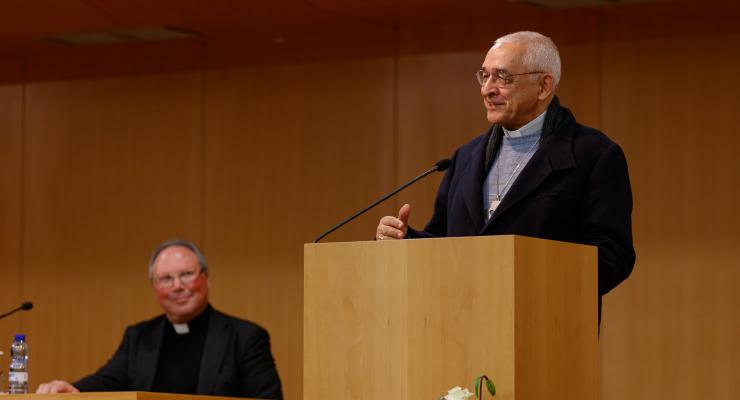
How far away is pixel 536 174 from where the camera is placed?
10.6 feet

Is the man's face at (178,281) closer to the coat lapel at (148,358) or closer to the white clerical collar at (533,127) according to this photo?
the coat lapel at (148,358)

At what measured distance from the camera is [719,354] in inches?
245

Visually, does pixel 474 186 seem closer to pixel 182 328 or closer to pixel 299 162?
pixel 182 328

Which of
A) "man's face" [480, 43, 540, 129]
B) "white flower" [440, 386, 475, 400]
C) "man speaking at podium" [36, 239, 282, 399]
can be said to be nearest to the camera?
"white flower" [440, 386, 475, 400]

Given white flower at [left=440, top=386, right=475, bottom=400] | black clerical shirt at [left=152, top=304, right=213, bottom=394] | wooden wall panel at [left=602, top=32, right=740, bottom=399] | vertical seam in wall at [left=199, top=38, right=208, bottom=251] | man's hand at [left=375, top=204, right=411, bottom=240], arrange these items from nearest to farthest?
white flower at [left=440, top=386, right=475, bottom=400]
man's hand at [left=375, top=204, right=411, bottom=240]
black clerical shirt at [left=152, top=304, right=213, bottom=394]
wooden wall panel at [left=602, top=32, right=740, bottom=399]
vertical seam in wall at [left=199, top=38, right=208, bottom=251]

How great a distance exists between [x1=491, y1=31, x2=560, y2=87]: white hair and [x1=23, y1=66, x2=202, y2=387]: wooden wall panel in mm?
4382

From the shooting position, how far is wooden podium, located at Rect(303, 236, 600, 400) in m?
2.62

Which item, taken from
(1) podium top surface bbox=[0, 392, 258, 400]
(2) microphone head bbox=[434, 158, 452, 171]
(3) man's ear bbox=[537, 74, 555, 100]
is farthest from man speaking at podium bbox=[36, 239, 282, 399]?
(3) man's ear bbox=[537, 74, 555, 100]

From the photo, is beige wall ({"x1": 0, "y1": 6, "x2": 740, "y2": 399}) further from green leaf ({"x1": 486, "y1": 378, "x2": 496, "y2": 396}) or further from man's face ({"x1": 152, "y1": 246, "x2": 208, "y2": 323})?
green leaf ({"x1": 486, "y1": 378, "x2": 496, "y2": 396})

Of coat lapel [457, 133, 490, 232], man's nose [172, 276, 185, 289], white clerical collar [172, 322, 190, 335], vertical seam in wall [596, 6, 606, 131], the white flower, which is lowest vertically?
white clerical collar [172, 322, 190, 335]

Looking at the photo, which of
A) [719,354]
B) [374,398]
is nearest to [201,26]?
[719,354]

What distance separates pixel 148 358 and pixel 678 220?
283cm

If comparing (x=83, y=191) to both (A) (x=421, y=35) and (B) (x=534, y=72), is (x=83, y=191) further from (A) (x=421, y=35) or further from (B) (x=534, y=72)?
(B) (x=534, y=72)

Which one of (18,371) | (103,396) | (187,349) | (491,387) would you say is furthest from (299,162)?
(491,387)
